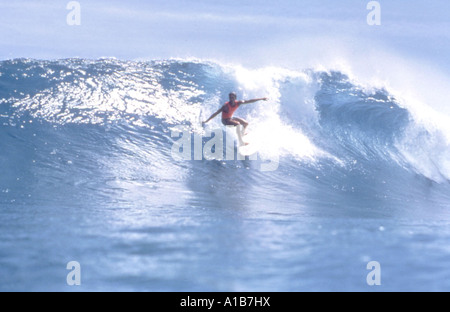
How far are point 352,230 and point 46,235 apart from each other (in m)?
3.95

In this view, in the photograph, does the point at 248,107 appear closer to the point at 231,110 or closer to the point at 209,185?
the point at 231,110

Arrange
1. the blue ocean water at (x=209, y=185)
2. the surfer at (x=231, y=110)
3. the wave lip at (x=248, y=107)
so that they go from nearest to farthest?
the blue ocean water at (x=209, y=185)
the surfer at (x=231, y=110)
the wave lip at (x=248, y=107)

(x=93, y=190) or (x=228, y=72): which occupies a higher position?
(x=228, y=72)

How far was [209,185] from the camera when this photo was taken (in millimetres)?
8930

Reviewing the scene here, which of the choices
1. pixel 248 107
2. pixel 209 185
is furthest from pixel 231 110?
pixel 209 185

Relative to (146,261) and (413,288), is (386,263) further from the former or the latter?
(146,261)

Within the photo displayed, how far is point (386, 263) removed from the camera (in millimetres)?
4863

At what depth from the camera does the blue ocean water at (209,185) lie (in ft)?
15.1

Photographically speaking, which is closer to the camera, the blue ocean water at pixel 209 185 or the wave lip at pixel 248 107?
the blue ocean water at pixel 209 185

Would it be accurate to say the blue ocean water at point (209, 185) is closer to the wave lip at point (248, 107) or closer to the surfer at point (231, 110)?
the wave lip at point (248, 107)

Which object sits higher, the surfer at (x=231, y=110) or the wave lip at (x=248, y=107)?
the wave lip at (x=248, y=107)

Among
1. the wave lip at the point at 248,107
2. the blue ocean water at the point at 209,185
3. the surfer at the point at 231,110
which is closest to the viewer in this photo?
the blue ocean water at the point at 209,185

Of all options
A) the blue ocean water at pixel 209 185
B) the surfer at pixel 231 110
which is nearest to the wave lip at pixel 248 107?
the blue ocean water at pixel 209 185

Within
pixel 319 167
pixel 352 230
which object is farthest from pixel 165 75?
pixel 352 230
